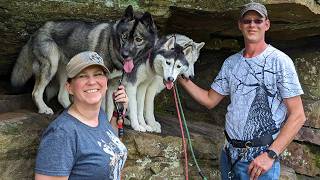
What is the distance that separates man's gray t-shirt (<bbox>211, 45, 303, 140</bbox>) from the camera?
12.5ft

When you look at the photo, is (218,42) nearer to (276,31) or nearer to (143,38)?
(276,31)

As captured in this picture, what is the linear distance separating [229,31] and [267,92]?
262 centimetres

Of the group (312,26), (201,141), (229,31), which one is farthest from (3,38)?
(312,26)

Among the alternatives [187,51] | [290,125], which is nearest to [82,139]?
[290,125]

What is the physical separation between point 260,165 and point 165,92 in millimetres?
3555

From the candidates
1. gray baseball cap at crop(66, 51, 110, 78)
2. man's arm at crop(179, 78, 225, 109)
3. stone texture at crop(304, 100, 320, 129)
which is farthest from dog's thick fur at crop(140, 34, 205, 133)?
gray baseball cap at crop(66, 51, 110, 78)

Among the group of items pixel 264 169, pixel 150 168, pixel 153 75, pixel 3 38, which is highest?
pixel 3 38

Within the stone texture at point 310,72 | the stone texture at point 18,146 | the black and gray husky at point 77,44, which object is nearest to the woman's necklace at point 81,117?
the stone texture at point 18,146

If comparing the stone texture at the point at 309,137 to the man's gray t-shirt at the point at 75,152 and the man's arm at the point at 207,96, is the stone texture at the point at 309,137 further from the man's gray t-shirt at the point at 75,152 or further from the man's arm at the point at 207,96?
the man's gray t-shirt at the point at 75,152

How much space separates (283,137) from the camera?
3779mm

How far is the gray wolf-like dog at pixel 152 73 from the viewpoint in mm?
4984

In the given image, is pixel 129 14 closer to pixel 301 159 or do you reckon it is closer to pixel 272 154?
pixel 272 154

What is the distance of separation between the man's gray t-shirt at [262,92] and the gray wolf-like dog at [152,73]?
1056mm

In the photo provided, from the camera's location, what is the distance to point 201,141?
5484mm
